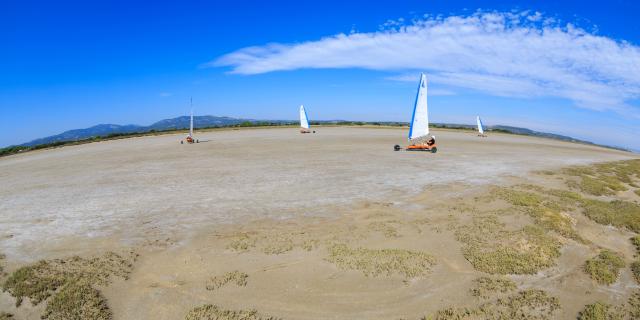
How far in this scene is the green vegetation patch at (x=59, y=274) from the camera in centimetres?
930

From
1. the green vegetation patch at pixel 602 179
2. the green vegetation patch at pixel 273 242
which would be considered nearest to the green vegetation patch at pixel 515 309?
the green vegetation patch at pixel 273 242

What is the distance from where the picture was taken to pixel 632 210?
18.2 m

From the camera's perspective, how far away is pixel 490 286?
10352 millimetres

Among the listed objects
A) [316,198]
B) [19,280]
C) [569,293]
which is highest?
[316,198]

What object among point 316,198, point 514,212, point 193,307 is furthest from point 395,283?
point 514,212

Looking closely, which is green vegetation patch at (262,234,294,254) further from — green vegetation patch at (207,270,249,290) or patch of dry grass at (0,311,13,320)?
patch of dry grass at (0,311,13,320)

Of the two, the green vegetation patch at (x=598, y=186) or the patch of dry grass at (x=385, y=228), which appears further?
the green vegetation patch at (x=598, y=186)

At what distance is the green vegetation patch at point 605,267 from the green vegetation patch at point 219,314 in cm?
1121

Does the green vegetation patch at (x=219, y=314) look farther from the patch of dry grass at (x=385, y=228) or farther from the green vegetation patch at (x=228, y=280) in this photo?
the patch of dry grass at (x=385, y=228)

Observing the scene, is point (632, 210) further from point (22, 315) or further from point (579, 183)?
point (22, 315)

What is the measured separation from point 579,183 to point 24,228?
32.7 meters

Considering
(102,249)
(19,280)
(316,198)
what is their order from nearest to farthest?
1. (19,280)
2. (102,249)
3. (316,198)

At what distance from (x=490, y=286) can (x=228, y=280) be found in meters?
8.26

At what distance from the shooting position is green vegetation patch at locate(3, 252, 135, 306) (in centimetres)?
930
